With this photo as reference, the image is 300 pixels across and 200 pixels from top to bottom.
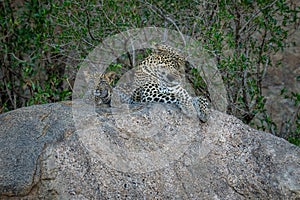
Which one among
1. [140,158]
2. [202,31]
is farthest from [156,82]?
[202,31]

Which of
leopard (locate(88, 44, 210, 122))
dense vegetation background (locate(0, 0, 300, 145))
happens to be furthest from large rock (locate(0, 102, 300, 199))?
dense vegetation background (locate(0, 0, 300, 145))

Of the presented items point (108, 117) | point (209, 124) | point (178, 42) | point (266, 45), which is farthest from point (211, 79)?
point (108, 117)

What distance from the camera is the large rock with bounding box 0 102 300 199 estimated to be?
5.96 meters

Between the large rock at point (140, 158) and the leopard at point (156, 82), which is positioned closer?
the large rock at point (140, 158)

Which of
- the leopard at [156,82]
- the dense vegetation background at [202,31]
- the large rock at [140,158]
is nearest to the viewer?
the large rock at [140,158]

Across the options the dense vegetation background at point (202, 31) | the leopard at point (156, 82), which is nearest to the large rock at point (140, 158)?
the leopard at point (156, 82)

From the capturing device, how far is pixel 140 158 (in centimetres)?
629

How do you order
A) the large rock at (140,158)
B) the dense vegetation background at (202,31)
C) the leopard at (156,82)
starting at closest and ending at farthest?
the large rock at (140,158) → the leopard at (156,82) → the dense vegetation background at (202,31)

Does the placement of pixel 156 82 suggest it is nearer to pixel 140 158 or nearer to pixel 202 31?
pixel 140 158

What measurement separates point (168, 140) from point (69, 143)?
43.3 inches

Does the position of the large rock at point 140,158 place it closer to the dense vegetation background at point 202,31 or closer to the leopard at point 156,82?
the leopard at point 156,82

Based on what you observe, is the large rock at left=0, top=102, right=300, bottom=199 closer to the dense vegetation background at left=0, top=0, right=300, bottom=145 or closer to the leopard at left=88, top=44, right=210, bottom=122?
the leopard at left=88, top=44, right=210, bottom=122

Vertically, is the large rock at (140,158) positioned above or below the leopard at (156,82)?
below

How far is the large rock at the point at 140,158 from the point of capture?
19.6 feet
